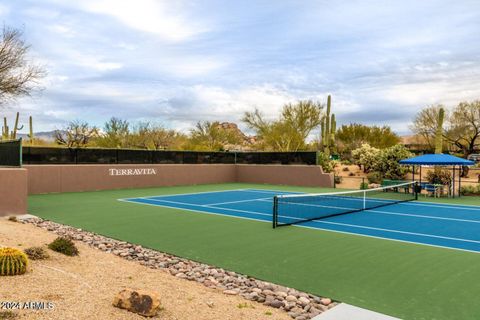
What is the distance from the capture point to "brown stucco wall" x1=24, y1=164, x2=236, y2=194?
69.1ft

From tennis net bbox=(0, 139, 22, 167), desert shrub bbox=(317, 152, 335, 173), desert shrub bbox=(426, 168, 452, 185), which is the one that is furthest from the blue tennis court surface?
desert shrub bbox=(317, 152, 335, 173)

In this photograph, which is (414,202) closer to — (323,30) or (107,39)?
(323,30)

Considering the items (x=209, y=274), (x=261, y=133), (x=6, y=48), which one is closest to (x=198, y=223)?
(x=209, y=274)

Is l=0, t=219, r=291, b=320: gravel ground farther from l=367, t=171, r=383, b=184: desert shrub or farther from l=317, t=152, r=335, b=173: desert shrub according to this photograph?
l=367, t=171, r=383, b=184: desert shrub

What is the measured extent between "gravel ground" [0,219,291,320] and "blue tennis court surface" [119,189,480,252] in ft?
19.9

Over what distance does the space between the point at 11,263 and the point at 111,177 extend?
61.4ft

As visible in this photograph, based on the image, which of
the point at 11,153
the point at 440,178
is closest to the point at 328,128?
the point at 440,178

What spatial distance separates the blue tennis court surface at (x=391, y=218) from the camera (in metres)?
10.8

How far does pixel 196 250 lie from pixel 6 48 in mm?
17776

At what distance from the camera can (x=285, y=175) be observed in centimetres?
2881

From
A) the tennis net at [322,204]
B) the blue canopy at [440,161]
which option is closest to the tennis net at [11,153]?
the tennis net at [322,204]

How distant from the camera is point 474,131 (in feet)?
157

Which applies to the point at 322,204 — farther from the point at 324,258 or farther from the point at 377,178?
the point at 377,178

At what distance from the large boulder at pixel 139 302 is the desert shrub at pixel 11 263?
5.85ft
